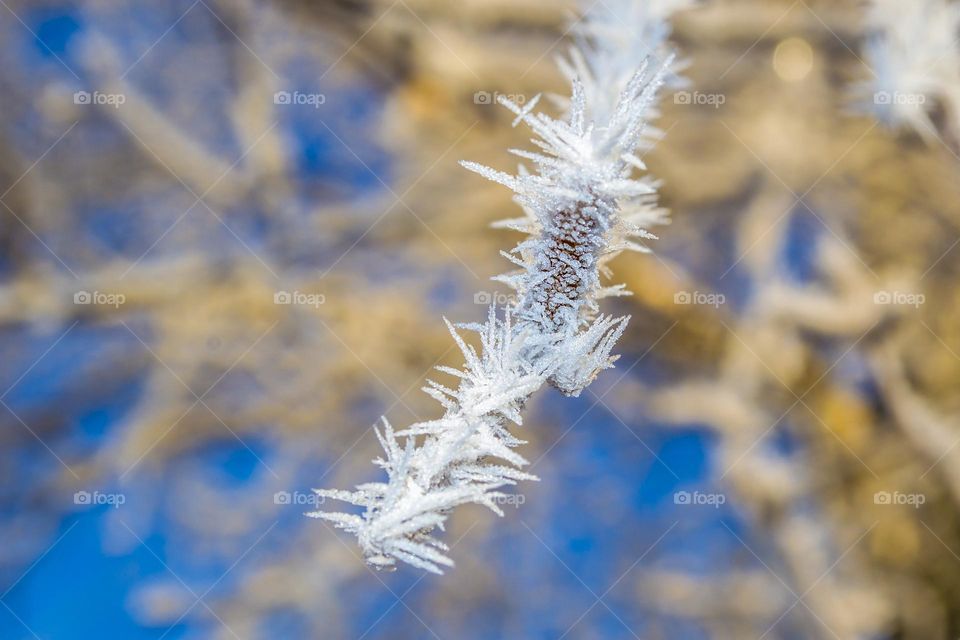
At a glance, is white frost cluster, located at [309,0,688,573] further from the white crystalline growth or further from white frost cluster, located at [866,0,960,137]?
white frost cluster, located at [866,0,960,137]

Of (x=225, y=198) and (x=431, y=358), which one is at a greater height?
(x=225, y=198)

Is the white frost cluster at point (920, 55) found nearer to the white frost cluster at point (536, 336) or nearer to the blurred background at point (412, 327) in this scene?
the blurred background at point (412, 327)

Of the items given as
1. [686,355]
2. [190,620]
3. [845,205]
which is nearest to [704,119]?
[845,205]

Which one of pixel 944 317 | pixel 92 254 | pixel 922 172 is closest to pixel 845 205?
pixel 922 172

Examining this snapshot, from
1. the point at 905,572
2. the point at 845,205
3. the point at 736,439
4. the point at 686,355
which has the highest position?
the point at 845,205

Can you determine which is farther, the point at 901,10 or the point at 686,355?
the point at 686,355

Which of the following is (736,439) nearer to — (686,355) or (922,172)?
(686,355)
